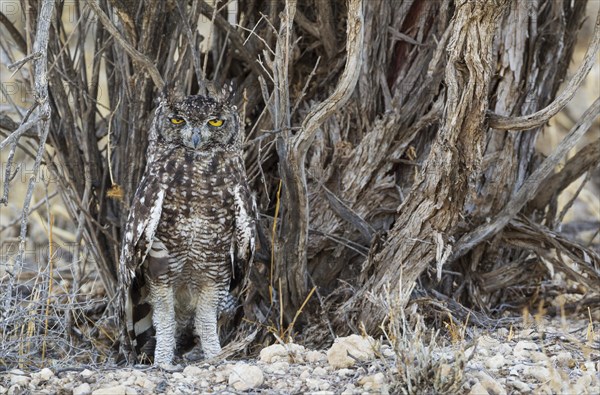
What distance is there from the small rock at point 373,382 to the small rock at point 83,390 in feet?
3.76

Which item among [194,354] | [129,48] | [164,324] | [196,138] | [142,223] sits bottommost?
[194,354]

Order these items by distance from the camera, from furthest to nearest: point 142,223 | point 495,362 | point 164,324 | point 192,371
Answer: point 164,324 < point 142,223 < point 192,371 < point 495,362

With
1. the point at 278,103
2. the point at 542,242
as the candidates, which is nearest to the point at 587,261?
the point at 542,242

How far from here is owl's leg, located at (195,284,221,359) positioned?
4.89 metres

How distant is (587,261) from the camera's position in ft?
16.3

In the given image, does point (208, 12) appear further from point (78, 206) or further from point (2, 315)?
point (2, 315)

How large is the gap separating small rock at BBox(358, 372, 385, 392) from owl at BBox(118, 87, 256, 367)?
136 cm

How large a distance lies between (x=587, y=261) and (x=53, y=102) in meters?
3.43

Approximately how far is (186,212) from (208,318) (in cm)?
75

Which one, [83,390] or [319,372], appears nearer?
[83,390]

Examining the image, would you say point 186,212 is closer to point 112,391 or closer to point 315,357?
point 315,357

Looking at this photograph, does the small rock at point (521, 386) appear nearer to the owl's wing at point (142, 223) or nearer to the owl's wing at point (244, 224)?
the owl's wing at point (244, 224)

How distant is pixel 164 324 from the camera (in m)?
4.85

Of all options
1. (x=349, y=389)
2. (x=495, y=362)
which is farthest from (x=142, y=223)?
(x=495, y=362)
